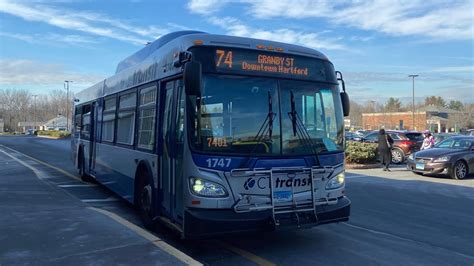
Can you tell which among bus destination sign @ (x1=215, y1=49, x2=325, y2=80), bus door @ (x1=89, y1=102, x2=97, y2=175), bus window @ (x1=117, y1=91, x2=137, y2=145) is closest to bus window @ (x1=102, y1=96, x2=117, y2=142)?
bus window @ (x1=117, y1=91, x2=137, y2=145)

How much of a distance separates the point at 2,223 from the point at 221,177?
3.77 metres

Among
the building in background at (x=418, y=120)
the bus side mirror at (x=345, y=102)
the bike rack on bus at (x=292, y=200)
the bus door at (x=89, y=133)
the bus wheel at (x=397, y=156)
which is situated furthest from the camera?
the building in background at (x=418, y=120)

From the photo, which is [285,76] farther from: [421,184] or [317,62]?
[421,184]

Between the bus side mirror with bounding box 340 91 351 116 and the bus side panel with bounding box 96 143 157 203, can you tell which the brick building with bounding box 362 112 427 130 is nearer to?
the bus side panel with bounding box 96 143 157 203

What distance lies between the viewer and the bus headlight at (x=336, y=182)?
253 inches

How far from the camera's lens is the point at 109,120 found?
34.4ft

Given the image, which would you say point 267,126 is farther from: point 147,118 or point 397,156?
point 397,156

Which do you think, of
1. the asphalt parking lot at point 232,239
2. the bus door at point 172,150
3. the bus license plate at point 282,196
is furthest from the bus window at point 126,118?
the bus license plate at point 282,196

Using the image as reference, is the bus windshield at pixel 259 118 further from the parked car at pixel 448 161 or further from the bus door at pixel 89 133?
the parked car at pixel 448 161

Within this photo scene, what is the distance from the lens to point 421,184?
1451 cm

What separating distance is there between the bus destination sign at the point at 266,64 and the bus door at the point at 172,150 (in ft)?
2.29

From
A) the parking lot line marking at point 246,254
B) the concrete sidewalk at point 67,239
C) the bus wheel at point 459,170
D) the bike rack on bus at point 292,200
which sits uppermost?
the bike rack on bus at point 292,200

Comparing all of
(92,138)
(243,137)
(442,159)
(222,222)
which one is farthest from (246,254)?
(442,159)

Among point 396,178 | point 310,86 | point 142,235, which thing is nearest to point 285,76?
point 310,86
